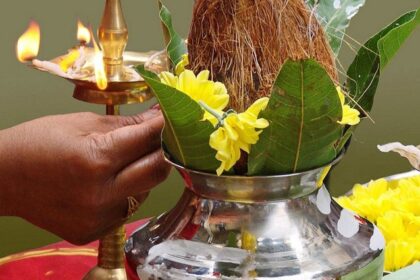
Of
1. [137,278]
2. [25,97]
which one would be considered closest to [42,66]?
[137,278]

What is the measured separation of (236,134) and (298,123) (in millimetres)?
43

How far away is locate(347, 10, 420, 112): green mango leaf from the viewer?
1.96ft

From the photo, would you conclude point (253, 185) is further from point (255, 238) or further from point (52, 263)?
point (52, 263)

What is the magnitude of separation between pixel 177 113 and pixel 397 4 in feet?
9.20

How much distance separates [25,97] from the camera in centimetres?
258

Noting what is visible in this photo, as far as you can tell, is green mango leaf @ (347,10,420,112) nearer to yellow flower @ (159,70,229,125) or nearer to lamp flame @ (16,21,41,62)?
yellow flower @ (159,70,229,125)

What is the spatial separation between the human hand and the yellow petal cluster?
227 mm

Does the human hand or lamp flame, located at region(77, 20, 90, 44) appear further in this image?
lamp flame, located at region(77, 20, 90, 44)

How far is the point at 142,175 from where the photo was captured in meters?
0.86

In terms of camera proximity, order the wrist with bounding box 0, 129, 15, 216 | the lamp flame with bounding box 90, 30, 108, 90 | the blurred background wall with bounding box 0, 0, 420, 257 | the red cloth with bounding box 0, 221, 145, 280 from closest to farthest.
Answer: the lamp flame with bounding box 90, 30, 108, 90
the wrist with bounding box 0, 129, 15, 216
the red cloth with bounding box 0, 221, 145, 280
the blurred background wall with bounding box 0, 0, 420, 257

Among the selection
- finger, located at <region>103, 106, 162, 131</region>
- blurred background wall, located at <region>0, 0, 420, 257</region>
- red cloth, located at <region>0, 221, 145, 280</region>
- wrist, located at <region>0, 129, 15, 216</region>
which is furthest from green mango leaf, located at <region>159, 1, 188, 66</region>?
blurred background wall, located at <region>0, 0, 420, 257</region>

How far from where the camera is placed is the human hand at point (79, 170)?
33.7 inches

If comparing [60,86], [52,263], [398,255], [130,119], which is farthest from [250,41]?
[60,86]

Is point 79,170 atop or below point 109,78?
below
